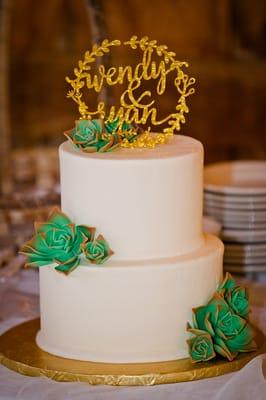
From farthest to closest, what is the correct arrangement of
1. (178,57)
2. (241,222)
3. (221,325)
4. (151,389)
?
1. (178,57)
2. (241,222)
3. (221,325)
4. (151,389)

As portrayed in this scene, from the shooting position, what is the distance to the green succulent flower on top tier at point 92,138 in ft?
6.65

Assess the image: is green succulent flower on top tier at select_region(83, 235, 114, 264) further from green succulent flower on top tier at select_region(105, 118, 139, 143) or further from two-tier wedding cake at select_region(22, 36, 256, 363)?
green succulent flower on top tier at select_region(105, 118, 139, 143)

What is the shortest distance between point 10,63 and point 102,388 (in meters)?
4.12

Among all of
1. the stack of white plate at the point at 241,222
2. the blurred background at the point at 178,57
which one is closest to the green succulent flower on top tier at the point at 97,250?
the stack of white plate at the point at 241,222

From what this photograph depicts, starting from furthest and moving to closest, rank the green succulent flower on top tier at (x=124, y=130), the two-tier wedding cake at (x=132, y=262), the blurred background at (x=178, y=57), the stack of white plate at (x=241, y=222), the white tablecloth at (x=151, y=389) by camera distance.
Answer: the blurred background at (x=178, y=57) < the stack of white plate at (x=241, y=222) < the green succulent flower on top tier at (x=124, y=130) < the two-tier wedding cake at (x=132, y=262) < the white tablecloth at (x=151, y=389)

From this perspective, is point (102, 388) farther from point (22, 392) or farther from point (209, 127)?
point (209, 127)

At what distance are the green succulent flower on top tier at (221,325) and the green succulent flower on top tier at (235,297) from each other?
17 millimetres

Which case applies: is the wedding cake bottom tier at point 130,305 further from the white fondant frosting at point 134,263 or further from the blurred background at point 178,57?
the blurred background at point 178,57

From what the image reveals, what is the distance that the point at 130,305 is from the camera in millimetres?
1989

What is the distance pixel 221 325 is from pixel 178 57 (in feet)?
13.5

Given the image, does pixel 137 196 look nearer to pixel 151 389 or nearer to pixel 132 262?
pixel 132 262

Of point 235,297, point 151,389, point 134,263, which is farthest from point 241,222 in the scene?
point 151,389

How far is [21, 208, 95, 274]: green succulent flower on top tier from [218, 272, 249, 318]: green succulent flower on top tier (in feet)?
1.04

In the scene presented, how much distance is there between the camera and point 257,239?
286 centimetres
